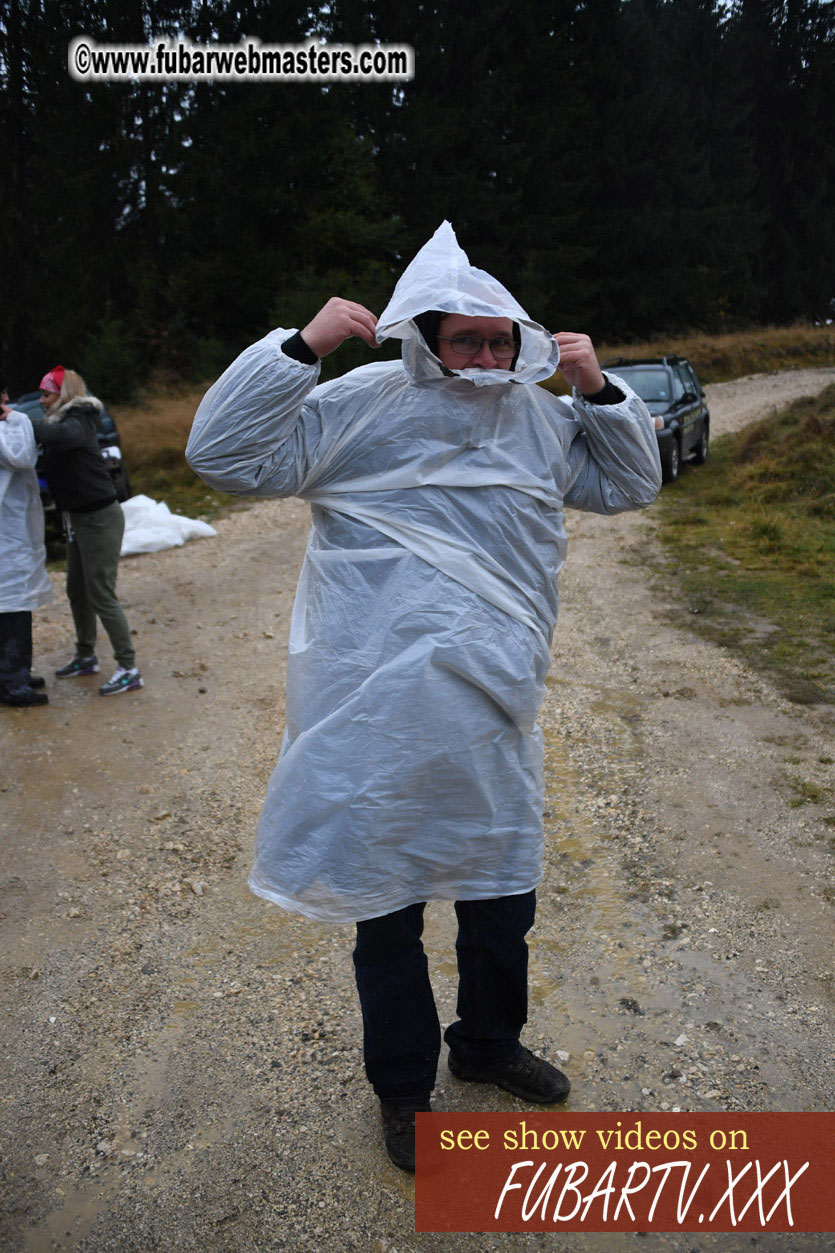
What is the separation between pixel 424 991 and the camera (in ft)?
8.27

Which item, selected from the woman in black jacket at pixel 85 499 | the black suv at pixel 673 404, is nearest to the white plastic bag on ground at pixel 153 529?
the woman in black jacket at pixel 85 499

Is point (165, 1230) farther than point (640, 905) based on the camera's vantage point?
No

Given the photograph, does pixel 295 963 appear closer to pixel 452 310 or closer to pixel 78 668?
pixel 452 310

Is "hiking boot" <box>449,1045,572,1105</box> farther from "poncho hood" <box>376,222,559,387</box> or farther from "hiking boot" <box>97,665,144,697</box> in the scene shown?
"hiking boot" <box>97,665,144,697</box>

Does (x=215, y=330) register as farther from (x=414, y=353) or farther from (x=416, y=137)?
(x=414, y=353)

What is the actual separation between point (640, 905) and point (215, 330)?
92.2 feet

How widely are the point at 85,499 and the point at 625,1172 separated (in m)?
4.67

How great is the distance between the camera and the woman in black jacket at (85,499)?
5.90 meters

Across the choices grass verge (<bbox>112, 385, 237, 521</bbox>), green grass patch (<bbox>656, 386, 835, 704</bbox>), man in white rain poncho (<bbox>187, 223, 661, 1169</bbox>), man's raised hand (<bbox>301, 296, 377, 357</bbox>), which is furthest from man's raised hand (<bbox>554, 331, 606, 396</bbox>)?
grass verge (<bbox>112, 385, 237, 521</bbox>)

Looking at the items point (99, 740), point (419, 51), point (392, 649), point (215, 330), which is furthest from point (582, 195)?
point (392, 649)

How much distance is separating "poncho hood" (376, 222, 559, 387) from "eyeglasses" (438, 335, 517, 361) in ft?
0.15

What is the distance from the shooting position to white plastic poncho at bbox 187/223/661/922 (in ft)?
7.57

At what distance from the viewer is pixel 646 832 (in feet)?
14.0

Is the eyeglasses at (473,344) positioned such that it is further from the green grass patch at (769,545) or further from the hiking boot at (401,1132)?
the green grass patch at (769,545)
